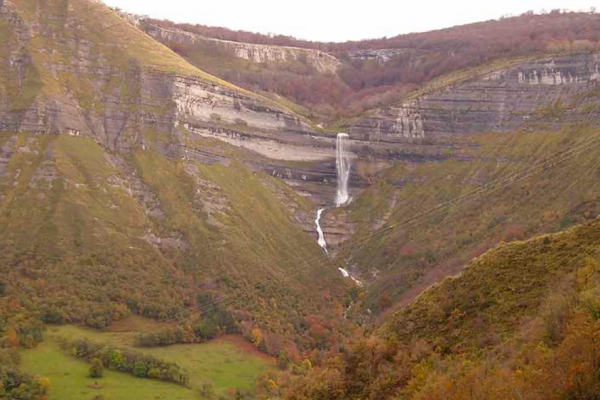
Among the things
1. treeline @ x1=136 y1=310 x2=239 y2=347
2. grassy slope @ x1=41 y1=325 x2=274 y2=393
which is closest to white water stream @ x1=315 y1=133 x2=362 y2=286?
treeline @ x1=136 y1=310 x2=239 y2=347

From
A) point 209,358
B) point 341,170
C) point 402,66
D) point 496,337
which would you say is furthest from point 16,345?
point 402,66

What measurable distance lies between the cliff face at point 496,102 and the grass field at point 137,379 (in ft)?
201

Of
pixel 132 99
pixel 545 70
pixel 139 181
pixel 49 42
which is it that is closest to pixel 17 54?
pixel 49 42

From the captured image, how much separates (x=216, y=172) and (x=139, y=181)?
43.0 feet

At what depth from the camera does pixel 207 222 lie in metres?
112

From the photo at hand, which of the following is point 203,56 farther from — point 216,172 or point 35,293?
point 35,293

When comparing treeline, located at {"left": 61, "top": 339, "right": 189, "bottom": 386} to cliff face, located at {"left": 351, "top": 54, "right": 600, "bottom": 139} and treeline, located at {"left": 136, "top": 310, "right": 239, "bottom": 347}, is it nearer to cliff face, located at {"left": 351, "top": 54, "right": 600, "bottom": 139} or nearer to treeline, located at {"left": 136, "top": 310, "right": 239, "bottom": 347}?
treeline, located at {"left": 136, "top": 310, "right": 239, "bottom": 347}

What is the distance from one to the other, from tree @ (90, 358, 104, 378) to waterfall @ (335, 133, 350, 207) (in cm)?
6470

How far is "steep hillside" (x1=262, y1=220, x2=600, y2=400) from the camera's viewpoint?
26094 mm

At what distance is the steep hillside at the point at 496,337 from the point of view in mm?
26094

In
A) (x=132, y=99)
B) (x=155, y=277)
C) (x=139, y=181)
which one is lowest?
(x=155, y=277)

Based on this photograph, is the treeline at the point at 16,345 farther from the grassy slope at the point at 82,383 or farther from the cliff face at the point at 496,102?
the cliff face at the point at 496,102

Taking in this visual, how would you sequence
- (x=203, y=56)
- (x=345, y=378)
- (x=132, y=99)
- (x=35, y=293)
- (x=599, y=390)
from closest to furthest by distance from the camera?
(x=599, y=390) → (x=345, y=378) → (x=35, y=293) → (x=132, y=99) → (x=203, y=56)

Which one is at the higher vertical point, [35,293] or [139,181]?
[139,181]
